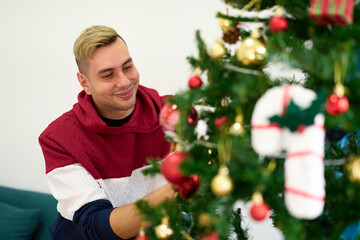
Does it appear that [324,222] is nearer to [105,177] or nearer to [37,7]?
[105,177]

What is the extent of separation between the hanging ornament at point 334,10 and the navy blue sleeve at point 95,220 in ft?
2.51

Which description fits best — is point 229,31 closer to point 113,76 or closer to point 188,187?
point 188,187

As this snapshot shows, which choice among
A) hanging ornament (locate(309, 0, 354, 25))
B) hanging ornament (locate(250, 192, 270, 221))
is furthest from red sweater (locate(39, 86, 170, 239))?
hanging ornament (locate(309, 0, 354, 25))

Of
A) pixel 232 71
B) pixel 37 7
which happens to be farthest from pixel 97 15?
pixel 232 71

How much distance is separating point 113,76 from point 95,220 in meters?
0.49

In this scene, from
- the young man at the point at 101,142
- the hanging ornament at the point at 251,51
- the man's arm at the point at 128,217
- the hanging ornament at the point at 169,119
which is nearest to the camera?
the hanging ornament at the point at 251,51

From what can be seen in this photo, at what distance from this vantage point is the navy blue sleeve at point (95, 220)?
939mm

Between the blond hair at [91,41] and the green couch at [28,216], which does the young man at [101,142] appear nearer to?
the blond hair at [91,41]

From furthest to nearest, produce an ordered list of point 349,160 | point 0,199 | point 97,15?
point 0,199
point 97,15
point 349,160

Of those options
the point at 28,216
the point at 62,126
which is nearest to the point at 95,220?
the point at 62,126

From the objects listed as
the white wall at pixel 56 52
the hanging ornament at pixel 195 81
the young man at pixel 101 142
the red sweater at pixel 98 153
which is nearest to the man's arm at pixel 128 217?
the young man at pixel 101 142

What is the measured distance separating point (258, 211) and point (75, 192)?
2.57ft

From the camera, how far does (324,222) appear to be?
0.58 m

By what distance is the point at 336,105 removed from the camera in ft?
1.40
